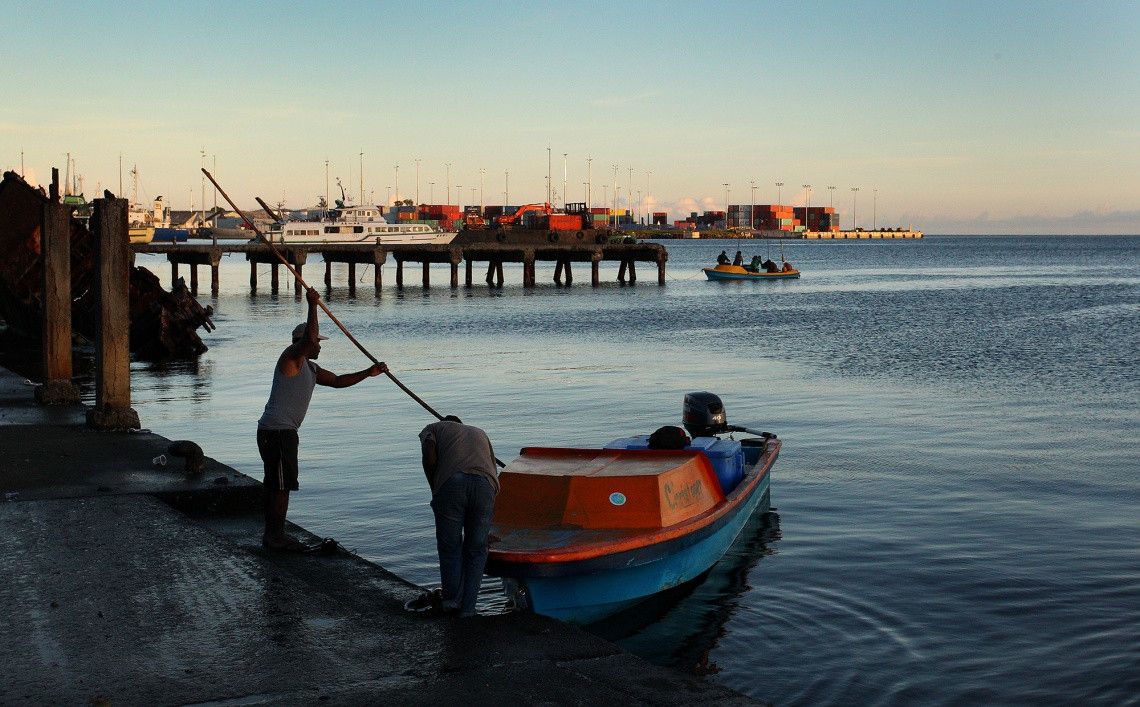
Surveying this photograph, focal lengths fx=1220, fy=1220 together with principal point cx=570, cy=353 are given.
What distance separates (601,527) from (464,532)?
1752 millimetres

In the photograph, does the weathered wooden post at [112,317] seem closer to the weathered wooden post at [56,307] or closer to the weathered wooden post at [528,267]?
the weathered wooden post at [56,307]

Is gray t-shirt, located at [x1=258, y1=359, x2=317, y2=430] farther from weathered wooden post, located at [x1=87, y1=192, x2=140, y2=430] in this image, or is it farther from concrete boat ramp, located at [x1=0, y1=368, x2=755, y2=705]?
weathered wooden post, located at [x1=87, y1=192, x2=140, y2=430]

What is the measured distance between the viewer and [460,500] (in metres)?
8.12

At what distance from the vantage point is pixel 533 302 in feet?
219

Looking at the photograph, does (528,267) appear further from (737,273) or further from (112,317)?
(112,317)

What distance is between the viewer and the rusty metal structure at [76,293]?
107 feet

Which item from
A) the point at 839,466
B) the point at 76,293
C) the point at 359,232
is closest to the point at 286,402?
the point at 839,466

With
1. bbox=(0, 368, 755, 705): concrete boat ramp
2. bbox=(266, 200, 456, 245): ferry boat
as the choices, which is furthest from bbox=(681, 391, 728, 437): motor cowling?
bbox=(266, 200, 456, 245): ferry boat

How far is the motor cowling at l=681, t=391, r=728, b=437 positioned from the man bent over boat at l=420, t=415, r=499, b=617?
699 centimetres

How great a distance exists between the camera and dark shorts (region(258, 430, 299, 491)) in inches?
366

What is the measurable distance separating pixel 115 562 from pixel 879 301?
67692 millimetres

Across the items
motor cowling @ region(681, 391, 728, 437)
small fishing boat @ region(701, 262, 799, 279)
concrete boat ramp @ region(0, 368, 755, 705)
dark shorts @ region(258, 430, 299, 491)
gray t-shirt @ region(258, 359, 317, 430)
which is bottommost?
concrete boat ramp @ region(0, 368, 755, 705)

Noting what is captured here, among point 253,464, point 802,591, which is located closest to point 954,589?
point 802,591

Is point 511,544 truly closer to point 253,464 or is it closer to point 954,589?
point 954,589
